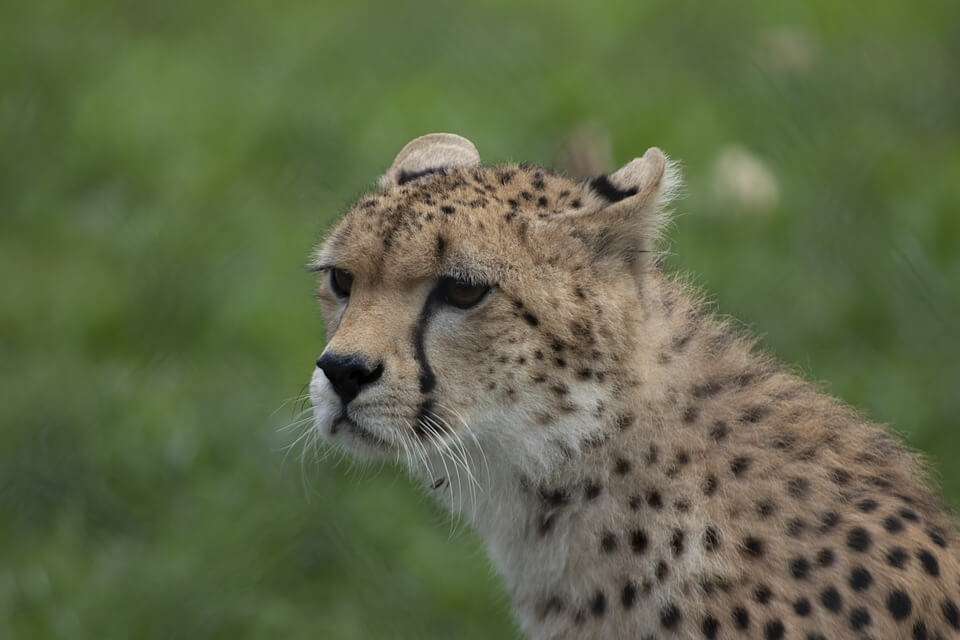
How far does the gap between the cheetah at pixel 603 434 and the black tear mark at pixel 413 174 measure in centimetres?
14

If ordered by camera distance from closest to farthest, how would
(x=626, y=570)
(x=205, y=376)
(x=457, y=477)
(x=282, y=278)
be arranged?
(x=626, y=570), (x=457, y=477), (x=205, y=376), (x=282, y=278)

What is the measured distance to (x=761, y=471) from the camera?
2.61 metres

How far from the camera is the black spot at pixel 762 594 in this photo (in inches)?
97.1

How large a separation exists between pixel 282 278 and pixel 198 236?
323 millimetres

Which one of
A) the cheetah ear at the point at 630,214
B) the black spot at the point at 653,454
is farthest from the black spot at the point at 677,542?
the cheetah ear at the point at 630,214

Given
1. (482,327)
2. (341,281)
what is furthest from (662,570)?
(341,281)

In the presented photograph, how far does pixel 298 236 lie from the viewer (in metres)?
5.26

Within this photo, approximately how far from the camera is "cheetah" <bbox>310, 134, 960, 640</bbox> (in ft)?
8.16

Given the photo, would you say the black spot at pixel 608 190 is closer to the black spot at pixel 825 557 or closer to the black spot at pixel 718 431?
the black spot at pixel 718 431

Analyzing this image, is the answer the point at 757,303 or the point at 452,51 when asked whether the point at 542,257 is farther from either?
the point at 452,51

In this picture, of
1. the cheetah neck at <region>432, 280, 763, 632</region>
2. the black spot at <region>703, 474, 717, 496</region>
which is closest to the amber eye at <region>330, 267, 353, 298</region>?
the cheetah neck at <region>432, 280, 763, 632</region>

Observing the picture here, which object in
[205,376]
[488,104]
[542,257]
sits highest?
[488,104]

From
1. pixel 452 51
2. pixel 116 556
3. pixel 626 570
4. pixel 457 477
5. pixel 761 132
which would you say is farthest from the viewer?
pixel 452 51

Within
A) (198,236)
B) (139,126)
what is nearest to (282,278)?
(198,236)
